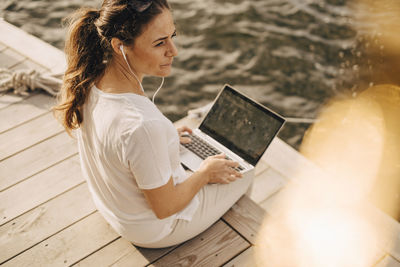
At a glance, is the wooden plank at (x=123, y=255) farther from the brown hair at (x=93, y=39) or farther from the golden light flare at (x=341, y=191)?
the brown hair at (x=93, y=39)

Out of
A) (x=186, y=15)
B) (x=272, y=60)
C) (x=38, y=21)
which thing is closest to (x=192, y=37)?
(x=186, y=15)

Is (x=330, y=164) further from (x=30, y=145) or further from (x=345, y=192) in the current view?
(x=30, y=145)

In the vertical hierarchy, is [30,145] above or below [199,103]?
above

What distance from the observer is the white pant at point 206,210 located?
2059mm

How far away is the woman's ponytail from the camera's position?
179 centimetres

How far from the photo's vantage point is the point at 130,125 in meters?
1.59

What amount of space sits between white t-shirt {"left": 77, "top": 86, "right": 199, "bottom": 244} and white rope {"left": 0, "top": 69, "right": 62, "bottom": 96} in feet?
5.22

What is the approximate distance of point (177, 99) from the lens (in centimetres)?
526

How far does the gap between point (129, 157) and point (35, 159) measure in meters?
1.53

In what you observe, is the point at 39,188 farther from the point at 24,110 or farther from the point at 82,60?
the point at 82,60

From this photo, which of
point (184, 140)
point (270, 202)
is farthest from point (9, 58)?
point (270, 202)

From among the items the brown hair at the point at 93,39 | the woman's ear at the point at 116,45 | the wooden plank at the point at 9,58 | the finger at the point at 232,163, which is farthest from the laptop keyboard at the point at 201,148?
the wooden plank at the point at 9,58

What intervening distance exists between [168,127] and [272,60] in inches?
169

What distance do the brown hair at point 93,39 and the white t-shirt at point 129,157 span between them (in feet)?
0.22
